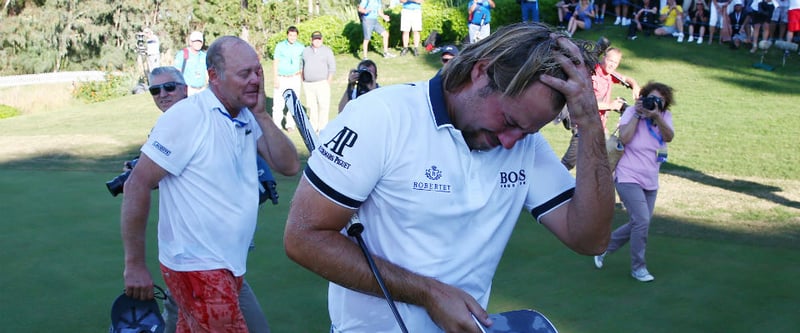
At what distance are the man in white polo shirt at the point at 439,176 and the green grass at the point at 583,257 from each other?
4.06 m

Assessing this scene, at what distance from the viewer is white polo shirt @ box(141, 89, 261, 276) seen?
4.25 metres

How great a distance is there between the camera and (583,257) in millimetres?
8281

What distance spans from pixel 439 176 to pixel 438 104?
214 millimetres

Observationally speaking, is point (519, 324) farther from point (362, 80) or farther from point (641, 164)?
point (362, 80)

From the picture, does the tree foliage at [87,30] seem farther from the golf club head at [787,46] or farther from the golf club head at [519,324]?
the golf club head at [519,324]

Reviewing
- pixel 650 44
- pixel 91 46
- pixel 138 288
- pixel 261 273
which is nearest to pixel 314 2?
pixel 91 46

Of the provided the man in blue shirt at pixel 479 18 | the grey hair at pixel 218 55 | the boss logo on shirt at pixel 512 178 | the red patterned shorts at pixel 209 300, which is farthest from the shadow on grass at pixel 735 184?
the boss logo on shirt at pixel 512 178

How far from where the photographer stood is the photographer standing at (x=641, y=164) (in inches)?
297

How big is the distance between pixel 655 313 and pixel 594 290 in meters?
0.66

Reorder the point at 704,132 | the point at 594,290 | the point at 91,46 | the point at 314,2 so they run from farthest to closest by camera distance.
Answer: the point at 91,46 → the point at 314,2 → the point at 704,132 → the point at 594,290

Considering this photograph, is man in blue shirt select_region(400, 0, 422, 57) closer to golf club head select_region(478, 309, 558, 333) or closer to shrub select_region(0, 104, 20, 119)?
shrub select_region(0, 104, 20, 119)

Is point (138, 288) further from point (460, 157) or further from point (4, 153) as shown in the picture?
point (4, 153)

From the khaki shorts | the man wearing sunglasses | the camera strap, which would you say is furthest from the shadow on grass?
the khaki shorts

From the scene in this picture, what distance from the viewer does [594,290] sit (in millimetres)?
7289
